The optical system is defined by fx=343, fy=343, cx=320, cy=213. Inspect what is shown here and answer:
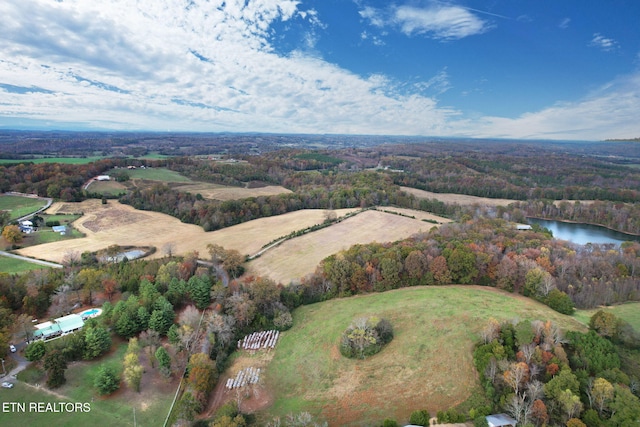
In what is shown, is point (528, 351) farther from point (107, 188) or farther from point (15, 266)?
point (107, 188)

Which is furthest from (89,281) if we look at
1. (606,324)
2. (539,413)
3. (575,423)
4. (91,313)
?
(606,324)

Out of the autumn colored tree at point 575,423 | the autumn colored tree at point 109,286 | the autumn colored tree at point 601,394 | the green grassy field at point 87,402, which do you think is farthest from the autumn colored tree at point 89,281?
the autumn colored tree at point 601,394

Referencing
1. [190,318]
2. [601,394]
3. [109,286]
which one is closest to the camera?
[601,394]

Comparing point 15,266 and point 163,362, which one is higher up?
point 163,362

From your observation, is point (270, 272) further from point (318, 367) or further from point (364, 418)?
point (364, 418)

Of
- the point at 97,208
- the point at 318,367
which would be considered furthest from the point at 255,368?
the point at 97,208
